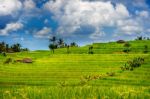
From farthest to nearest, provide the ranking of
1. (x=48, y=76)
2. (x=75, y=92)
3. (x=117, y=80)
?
(x=48, y=76)
(x=117, y=80)
(x=75, y=92)

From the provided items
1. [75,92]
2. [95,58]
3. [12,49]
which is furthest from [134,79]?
[12,49]

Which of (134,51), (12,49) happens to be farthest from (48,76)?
(12,49)

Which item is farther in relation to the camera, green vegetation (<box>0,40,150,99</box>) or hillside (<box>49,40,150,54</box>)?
hillside (<box>49,40,150,54</box>)

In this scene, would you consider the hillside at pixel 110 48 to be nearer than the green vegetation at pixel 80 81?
No

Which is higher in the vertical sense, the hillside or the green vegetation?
the hillside

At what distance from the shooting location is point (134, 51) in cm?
10269

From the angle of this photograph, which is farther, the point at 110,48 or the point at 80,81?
the point at 110,48

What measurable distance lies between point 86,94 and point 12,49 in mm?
159478

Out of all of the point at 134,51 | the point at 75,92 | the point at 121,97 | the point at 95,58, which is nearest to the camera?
the point at 121,97

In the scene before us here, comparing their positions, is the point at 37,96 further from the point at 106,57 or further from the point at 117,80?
the point at 106,57

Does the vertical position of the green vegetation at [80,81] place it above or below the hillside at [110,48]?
below

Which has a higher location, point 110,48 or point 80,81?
point 110,48

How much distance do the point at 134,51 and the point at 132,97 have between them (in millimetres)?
90186

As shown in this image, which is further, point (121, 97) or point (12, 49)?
point (12, 49)
